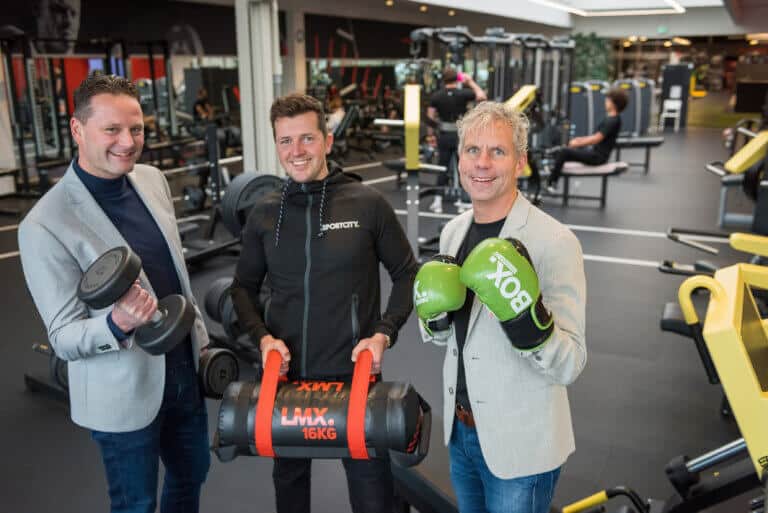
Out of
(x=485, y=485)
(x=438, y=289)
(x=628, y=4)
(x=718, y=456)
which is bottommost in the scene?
(x=718, y=456)

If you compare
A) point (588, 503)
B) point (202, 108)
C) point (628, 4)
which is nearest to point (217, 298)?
point (588, 503)

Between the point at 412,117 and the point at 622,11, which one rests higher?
the point at 622,11

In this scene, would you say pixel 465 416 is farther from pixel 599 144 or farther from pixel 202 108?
pixel 202 108

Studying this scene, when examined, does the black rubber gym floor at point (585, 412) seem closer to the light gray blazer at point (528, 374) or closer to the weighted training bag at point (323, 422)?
the light gray blazer at point (528, 374)

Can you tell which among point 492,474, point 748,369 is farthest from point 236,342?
point 748,369

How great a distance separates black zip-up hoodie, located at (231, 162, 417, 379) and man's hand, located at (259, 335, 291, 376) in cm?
4

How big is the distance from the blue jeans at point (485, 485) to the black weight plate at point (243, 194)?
8.93 ft

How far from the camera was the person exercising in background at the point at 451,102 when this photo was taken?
670cm

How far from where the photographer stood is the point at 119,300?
1452 mm

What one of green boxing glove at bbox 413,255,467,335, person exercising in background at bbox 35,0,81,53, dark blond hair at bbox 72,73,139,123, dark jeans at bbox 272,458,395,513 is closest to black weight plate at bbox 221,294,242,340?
dark jeans at bbox 272,458,395,513

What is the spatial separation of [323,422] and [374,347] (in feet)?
0.80

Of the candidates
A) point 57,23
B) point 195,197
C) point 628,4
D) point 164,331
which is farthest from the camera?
point 628,4

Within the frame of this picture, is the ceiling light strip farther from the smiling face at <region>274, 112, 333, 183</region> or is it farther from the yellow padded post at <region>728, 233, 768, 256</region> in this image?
the smiling face at <region>274, 112, 333, 183</region>

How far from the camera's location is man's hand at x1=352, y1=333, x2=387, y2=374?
1.58 m
